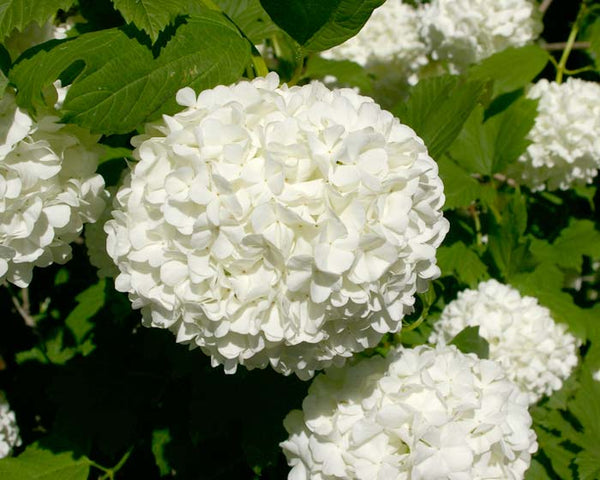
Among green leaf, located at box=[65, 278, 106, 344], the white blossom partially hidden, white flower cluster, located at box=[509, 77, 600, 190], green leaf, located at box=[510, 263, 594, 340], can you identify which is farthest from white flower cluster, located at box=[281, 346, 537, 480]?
the white blossom partially hidden

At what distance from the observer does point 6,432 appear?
7.13ft

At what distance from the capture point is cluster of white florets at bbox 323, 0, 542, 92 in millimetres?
2773

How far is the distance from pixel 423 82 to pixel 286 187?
0.85 m

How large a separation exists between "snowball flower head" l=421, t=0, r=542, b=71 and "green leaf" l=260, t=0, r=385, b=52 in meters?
1.54

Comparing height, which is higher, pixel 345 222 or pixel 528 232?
pixel 345 222

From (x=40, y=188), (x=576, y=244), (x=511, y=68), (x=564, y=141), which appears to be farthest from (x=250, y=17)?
Result: (x=576, y=244)

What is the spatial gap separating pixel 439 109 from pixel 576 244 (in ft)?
3.67

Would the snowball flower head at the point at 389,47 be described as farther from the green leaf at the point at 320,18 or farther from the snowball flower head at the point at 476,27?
the green leaf at the point at 320,18

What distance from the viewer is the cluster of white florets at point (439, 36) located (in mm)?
2773

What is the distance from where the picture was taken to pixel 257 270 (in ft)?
4.05

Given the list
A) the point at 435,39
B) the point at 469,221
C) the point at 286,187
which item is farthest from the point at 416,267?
the point at 435,39

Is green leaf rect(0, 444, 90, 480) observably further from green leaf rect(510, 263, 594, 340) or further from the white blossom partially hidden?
the white blossom partially hidden

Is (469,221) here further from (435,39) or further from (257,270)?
(257,270)

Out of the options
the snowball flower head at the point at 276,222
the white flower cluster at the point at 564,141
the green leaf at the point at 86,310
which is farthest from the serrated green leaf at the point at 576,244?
the green leaf at the point at 86,310
